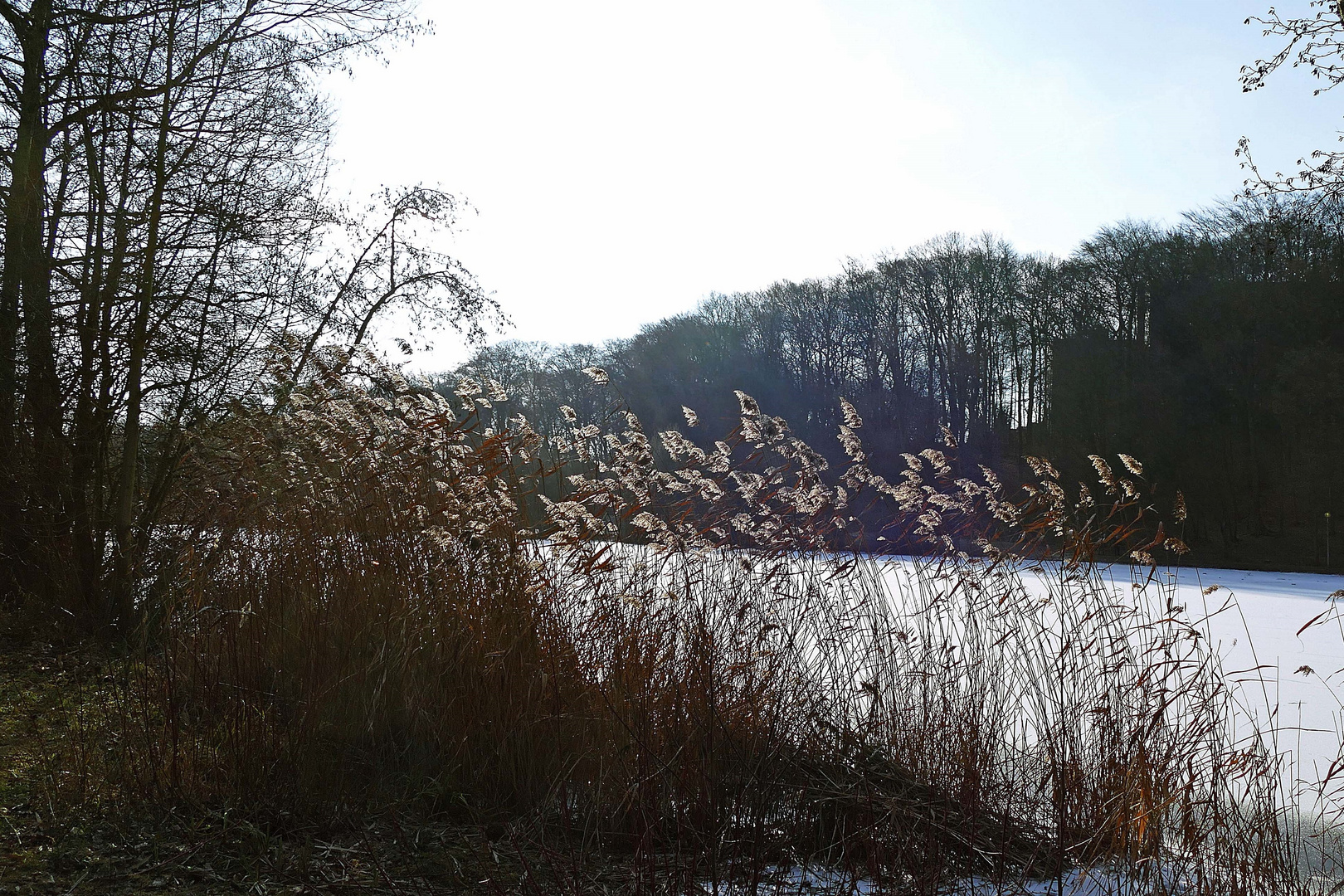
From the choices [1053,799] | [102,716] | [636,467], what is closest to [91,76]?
[102,716]

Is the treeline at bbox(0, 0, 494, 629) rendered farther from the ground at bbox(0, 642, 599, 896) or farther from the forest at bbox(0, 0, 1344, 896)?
the ground at bbox(0, 642, 599, 896)

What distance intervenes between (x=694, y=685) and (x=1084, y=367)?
761 inches

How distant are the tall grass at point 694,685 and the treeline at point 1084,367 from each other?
8.33 meters

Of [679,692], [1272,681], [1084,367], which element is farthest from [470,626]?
[1084,367]

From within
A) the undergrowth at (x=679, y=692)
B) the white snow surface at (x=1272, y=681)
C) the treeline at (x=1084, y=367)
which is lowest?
the white snow surface at (x=1272, y=681)

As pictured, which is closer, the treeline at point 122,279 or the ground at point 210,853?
the ground at point 210,853

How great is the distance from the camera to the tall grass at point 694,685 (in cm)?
267

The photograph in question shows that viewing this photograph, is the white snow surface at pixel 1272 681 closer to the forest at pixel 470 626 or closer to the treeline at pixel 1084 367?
the forest at pixel 470 626

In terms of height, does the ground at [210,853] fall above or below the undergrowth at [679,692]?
below

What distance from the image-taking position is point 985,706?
11.2ft

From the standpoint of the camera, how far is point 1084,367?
19781mm

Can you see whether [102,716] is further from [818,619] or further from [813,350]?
[813,350]

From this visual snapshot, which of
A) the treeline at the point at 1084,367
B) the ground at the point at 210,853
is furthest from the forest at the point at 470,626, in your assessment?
the treeline at the point at 1084,367

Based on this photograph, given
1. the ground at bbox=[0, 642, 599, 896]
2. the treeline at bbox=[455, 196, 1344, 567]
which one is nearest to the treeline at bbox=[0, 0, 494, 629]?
the ground at bbox=[0, 642, 599, 896]
